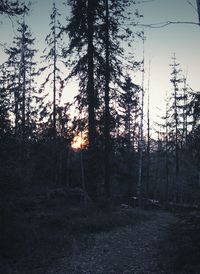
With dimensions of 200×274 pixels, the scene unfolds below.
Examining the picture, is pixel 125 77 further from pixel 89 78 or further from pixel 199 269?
pixel 199 269

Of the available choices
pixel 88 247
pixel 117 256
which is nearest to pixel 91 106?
pixel 88 247

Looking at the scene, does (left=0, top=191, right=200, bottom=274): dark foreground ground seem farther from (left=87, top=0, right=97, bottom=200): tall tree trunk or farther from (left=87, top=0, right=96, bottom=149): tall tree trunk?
(left=87, top=0, right=96, bottom=149): tall tree trunk

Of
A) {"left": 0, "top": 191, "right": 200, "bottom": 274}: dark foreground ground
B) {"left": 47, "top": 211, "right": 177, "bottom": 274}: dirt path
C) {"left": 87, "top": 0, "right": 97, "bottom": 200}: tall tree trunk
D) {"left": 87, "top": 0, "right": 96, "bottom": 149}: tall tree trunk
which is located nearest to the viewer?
{"left": 0, "top": 191, "right": 200, "bottom": 274}: dark foreground ground

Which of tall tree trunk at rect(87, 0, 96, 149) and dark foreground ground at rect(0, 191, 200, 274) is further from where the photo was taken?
tall tree trunk at rect(87, 0, 96, 149)

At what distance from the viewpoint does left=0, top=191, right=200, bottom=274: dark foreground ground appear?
9.03 m

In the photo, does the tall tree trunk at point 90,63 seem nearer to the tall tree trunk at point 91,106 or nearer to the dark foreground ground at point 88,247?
the tall tree trunk at point 91,106

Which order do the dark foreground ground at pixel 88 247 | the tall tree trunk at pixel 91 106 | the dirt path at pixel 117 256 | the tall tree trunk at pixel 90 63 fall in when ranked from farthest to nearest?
the tall tree trunk at pixel 90 63 → the tall tree trunk at pixel 91 106 → the dirt path at pixel 117 256 → the dark foreground ground at pixel 88 247

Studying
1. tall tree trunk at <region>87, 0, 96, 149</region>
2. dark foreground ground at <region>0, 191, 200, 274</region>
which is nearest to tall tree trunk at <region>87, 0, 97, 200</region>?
tall tree trunk at <region>87, 0, 96, 149</region>

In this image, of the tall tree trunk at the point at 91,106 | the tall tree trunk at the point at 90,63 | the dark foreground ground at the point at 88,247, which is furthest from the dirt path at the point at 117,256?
the tall tree trunk at the point at 90,63

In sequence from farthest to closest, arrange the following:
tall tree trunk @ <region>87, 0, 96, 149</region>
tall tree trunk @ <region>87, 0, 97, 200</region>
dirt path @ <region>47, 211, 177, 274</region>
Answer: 1. tall tree trunk @ <region>87, 0, 96, 149</region>
2. tall tree trunk @ <region>87, 0, 97, 200</region>
3. dirt path @ <region>47, 211, 177, 274</region>

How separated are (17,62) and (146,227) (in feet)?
77.6

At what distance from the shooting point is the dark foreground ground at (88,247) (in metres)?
9.03

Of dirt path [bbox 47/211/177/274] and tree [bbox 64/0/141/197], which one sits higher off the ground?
tree [bbox 64/0/141/197]

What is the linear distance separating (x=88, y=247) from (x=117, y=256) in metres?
1.36
